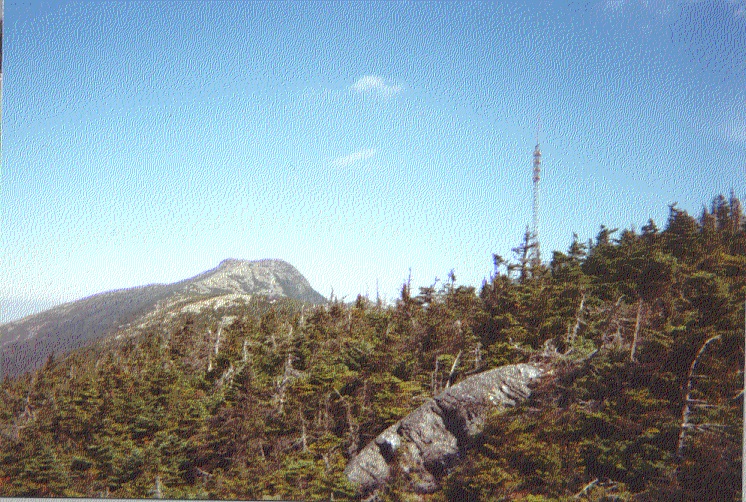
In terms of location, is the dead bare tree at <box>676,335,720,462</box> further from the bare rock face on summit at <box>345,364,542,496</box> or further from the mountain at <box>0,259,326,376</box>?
the mountain at <box>0,259,326,376</box>

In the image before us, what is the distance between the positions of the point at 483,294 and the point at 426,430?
5.27m

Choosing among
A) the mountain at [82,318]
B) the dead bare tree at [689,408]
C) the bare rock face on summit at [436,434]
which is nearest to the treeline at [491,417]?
the dead bare tree at [689,408]

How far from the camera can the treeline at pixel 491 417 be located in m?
6.80

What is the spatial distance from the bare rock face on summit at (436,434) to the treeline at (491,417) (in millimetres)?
431

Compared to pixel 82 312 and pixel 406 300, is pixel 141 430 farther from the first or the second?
pixel 406 300

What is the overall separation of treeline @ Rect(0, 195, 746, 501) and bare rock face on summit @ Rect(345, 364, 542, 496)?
0.43 meters

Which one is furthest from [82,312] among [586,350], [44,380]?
[586,350]

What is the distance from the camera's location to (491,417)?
834cm

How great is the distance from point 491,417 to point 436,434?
1.22 metres

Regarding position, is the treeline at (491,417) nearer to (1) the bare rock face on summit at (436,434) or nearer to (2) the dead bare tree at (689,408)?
(2) the dead bare tree at (689,408)

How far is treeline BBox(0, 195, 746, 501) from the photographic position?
6.80m

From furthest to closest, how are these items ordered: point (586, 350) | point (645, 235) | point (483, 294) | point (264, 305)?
point (264, 305)
point (483, 294)
point (645, 235)
point (586, 350)

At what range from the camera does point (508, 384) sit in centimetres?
920

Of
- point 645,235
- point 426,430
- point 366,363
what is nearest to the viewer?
point 426,430
